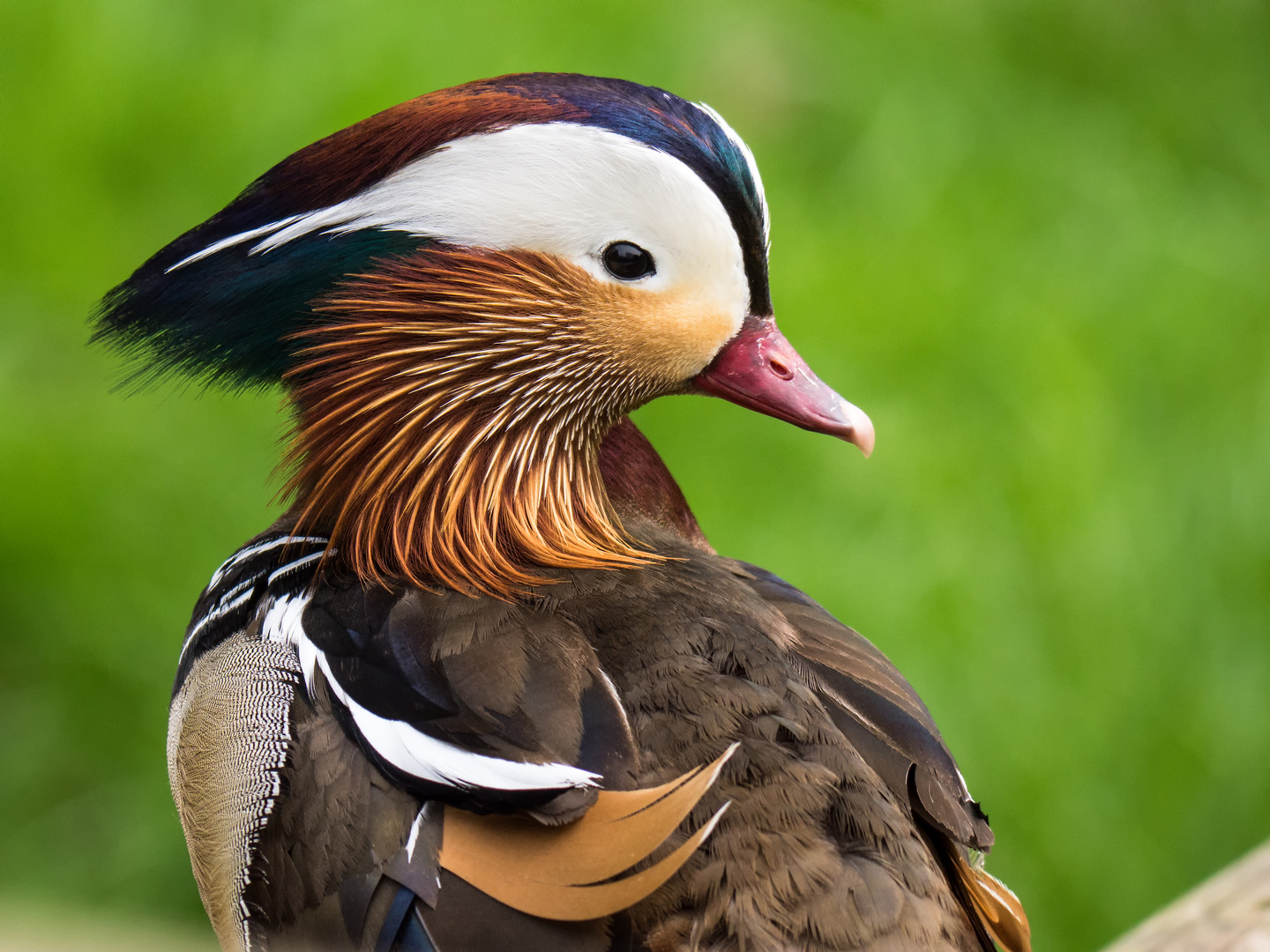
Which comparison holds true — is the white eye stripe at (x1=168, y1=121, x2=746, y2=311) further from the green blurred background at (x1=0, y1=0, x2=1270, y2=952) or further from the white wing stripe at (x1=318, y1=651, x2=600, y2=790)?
the green blurred background at (x1=0, y1=0, x2=1270, y2=952)

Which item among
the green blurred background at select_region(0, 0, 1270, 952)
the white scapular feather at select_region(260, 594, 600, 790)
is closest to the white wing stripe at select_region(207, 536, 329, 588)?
the white scapular feather at select_region(260, 594, 600, 790)

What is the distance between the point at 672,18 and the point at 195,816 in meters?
2.28

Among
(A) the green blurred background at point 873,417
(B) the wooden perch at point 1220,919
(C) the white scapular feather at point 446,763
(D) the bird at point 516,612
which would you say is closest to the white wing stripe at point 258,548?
(D) the bird at point 516,612

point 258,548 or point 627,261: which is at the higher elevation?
point 627,261

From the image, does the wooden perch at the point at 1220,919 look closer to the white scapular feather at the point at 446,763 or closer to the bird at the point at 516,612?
the bird at the point at 516,612

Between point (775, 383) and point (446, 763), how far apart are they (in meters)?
0.52

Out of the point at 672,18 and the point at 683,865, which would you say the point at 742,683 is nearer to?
the point at 683,865

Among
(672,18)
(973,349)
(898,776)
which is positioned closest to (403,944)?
(898,776)

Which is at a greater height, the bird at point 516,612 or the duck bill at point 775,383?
the duck bill at point 775,383

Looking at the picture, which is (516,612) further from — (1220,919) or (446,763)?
(1220,919)

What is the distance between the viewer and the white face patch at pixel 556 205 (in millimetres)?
1189

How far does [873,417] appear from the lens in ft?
8.43

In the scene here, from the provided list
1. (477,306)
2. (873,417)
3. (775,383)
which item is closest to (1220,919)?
(775,383)

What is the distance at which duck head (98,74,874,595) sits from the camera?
47.5 inches
